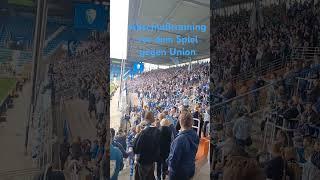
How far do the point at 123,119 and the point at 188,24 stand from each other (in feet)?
2.73

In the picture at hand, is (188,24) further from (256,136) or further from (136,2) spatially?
(256,136)

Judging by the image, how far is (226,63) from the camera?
10.7 feet

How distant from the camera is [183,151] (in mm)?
3076

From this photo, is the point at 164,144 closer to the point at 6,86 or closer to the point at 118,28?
the point at 118,28

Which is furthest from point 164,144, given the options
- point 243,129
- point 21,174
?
point 21,174

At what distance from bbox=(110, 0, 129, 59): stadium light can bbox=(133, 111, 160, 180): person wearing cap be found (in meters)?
0.50

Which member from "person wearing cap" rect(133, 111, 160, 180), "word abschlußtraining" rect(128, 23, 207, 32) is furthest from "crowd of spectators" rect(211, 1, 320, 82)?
"person wearing cap" rect(133, 111, 160, 180)

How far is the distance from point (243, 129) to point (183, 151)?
52 centimetres

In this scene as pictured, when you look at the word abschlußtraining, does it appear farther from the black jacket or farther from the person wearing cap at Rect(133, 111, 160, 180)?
the black jacket

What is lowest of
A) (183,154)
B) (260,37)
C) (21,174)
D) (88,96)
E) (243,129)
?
(21,174)

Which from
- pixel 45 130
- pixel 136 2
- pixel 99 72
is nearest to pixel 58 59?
pixel 99 72

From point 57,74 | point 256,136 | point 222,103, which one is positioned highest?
point 57,74

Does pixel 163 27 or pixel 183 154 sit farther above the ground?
pixel 163 27

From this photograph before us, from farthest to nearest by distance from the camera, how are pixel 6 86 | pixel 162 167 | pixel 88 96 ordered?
pixel 88 96, pixel 162 167, pixel 6 86
